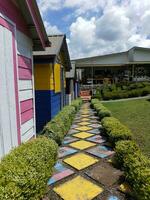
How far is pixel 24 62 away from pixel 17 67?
0.54 m

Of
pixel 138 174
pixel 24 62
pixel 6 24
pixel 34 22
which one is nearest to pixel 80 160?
pixel 138 174

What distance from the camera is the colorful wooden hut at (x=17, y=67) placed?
10.0ft

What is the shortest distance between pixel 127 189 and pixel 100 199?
0.50m

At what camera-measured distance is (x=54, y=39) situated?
8.36 metres

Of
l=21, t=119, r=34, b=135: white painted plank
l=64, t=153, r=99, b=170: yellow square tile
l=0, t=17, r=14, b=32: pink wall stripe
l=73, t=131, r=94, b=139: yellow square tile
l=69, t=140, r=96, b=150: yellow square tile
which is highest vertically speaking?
l=0, t=17, r=14, b=32: pink wall stripe

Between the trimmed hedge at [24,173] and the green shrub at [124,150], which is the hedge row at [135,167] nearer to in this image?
the green shrub at [124,150]

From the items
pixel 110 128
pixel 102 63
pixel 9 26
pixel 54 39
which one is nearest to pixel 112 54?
pixel 102 63

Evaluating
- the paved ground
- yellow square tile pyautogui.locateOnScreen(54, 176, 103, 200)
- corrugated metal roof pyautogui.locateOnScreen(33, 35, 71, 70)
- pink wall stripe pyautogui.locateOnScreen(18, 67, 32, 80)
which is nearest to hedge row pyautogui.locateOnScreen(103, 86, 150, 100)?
corrugated metal roof pyautogui.locateOnScreen(33, 35, 71, 70)

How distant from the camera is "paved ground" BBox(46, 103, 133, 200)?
2957 millimetres

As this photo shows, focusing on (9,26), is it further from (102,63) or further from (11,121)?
(102,63)

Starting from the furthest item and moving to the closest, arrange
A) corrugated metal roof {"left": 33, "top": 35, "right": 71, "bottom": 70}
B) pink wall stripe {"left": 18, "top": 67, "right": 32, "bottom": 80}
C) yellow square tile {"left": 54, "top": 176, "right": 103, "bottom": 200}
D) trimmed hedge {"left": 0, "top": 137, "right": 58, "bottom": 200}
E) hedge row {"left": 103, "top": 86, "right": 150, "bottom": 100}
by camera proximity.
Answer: hedge row {"left": 103, "top": 86, "right": 150, "bottom": 100}, corrugated metal roof {"left": 33, "top": 35, "right": 71, "bottom": 70}, pink wall stripe {"left": 18, "top": 67, "right": 32, "bottom": 80}, yellow square tile {"left": 54, "top": 176, "right": 103, "bottom": 200}, trimmed hedge {"left": 0, "top": 137, "right": 58, "bottom": 200}

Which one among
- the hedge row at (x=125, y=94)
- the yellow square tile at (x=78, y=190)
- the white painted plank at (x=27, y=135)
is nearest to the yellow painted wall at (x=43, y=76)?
the white painted plank at (x=27, y=135)

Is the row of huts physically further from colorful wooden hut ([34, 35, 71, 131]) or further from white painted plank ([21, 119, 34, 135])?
colorful wooden hut ([34, 35, 71, 131])

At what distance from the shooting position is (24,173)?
2.31m
